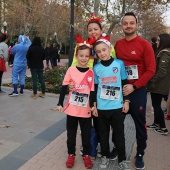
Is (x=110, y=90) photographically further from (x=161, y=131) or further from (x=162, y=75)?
(x=161, y=131)

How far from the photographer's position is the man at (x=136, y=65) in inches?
130

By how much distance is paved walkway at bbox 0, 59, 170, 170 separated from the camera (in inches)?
141

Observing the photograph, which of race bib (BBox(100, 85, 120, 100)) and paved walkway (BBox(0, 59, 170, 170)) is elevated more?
→ race bib (BBox(100, 85, 120, 100))

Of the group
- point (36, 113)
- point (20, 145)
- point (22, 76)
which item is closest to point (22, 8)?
point (22, 76)

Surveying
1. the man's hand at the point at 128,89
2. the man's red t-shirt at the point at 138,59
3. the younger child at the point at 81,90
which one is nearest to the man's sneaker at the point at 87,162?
the younger child at the point at 81,90

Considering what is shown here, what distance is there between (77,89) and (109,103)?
1.45ft

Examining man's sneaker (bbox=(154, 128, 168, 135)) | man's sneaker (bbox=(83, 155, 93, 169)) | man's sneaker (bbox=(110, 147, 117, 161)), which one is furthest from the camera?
man's sneaker (bbox=(154, 128, 168, 135))

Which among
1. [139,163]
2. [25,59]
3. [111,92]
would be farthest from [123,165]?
[25,59]

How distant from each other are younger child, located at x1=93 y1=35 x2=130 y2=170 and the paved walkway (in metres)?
0.62

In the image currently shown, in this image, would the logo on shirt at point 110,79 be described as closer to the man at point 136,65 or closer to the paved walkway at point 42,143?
the man at point 136,65

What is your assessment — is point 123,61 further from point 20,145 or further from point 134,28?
point 20,145

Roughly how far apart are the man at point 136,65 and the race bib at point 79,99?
500 mm

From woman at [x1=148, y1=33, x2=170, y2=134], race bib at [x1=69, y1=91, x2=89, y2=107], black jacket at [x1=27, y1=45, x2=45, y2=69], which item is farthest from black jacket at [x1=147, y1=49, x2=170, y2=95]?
black jacket at [x1=27, y1=45, x2=45, y2=69]

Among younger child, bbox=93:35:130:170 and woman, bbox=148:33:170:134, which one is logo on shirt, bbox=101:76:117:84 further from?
woman, bbox=148:33:170:134
